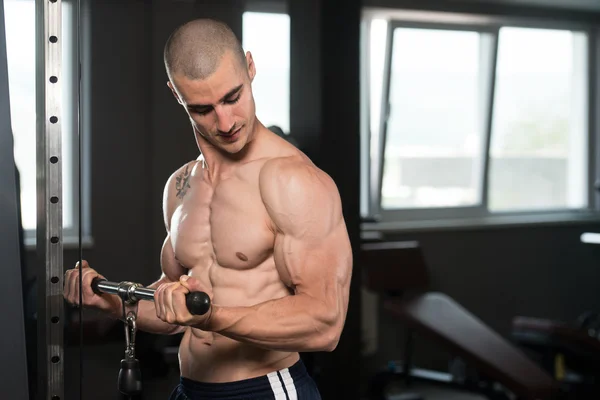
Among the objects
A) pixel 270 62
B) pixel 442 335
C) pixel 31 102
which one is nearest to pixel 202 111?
pixel 31 102

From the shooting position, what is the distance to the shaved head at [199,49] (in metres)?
1.14

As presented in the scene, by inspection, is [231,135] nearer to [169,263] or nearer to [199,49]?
[199,49]

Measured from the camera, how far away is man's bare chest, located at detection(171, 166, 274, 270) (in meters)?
1.23

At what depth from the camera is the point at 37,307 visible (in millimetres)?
1217

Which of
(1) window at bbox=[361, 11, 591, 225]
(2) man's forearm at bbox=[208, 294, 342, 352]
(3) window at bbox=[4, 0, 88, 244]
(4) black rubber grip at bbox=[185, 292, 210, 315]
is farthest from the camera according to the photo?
(1) window at bbox=[361, 11, 591, 225]

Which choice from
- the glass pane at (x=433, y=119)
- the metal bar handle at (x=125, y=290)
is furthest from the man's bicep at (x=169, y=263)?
the glass pane at (x=433, y=119)

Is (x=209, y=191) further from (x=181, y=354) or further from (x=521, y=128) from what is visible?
(x=521, y=128)

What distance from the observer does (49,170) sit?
119 cm

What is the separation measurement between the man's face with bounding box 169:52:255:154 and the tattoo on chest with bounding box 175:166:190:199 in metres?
0.10

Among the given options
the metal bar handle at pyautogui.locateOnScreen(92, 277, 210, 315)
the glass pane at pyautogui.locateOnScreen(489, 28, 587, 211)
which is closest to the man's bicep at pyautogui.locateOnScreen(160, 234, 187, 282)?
the metal bar handle at pyautogui.locateOnScreen(92, 277, 210, 315)

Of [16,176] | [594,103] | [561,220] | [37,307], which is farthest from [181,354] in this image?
[594,103]

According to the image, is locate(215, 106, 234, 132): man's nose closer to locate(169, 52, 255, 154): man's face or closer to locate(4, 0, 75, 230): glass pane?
locate(169, 52, 255, 154): man's face

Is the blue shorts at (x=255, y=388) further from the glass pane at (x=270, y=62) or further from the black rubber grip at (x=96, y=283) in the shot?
the glass pane at (x=270, y=62)

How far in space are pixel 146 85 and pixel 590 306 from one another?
4.10 meters
